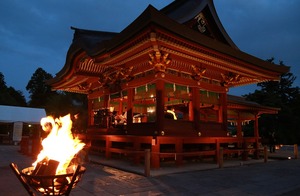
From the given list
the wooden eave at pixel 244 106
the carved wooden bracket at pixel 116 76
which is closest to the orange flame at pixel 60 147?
the carved wooden bracket at pixel 116 76

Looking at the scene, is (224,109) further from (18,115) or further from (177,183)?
(18,115)

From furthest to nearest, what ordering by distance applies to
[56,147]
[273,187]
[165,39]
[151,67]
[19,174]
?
1. [151,67]
2. [165,39]
3. [273,187]
4. [56,147]
5. [19,174]

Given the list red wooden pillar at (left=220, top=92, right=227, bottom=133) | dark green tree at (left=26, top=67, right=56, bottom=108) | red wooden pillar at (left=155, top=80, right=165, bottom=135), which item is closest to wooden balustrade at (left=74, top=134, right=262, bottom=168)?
red wooden pillar at (left=155, top=80, right=165, bottom=135)

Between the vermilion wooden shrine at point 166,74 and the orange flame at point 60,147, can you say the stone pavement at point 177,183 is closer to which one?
the vermilion wooden shrine at point 166,74

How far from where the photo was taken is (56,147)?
3646mm

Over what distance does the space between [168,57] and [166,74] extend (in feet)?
2.33

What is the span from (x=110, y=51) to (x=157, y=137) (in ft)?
12.9

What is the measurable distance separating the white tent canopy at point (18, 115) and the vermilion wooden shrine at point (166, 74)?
12.7m

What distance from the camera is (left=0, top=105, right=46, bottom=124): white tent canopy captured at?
23.9 metres

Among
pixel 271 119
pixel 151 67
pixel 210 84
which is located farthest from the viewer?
pixel 271 119

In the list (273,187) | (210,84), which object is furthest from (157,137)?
(210,84)

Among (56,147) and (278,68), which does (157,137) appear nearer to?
(56,147)

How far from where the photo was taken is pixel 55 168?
3281 mm

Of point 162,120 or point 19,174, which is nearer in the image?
point 19,174
